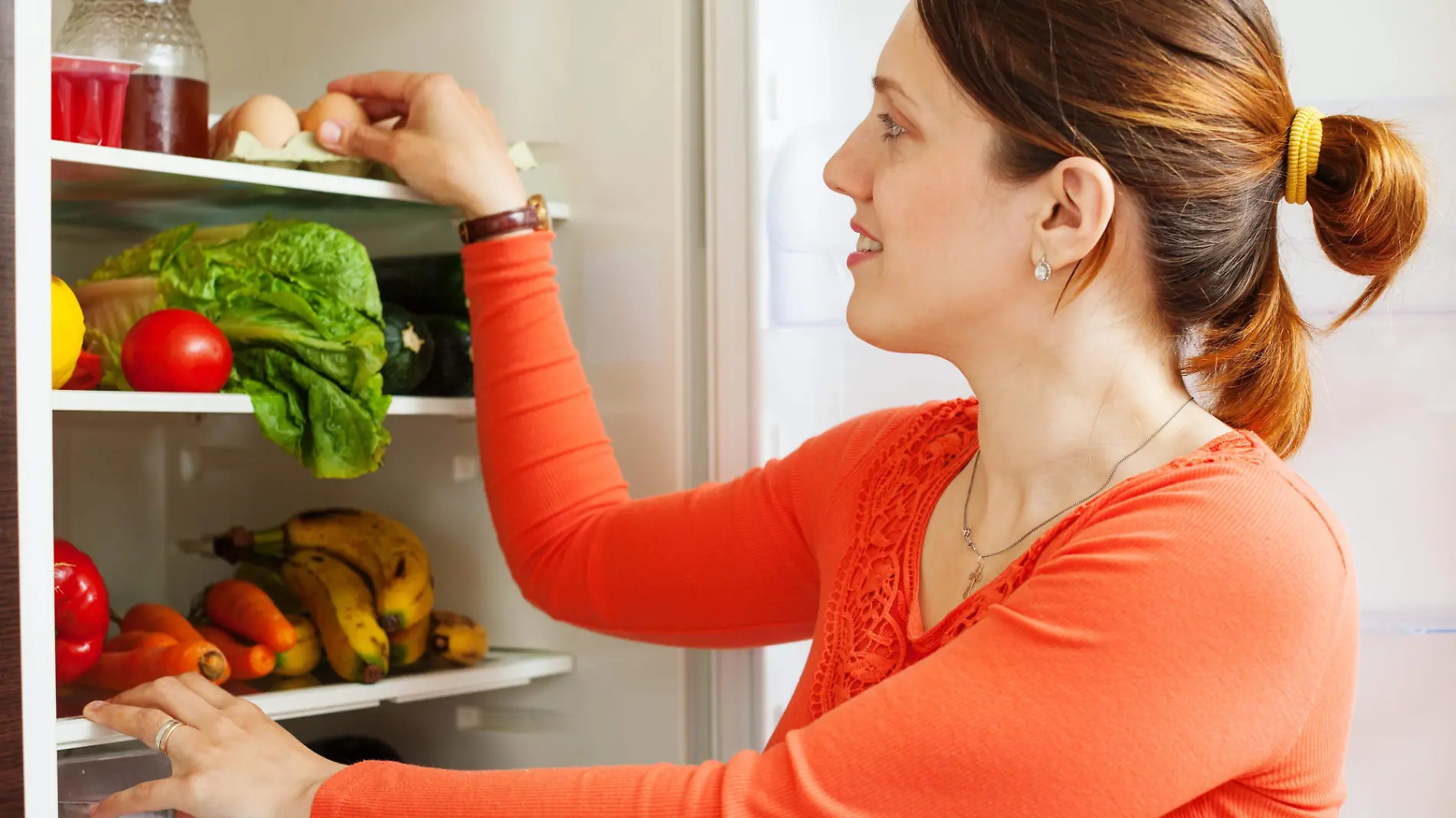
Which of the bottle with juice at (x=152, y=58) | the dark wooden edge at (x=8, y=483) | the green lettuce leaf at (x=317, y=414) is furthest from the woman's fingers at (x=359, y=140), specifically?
the dark wooden edge at (x=8, y=483)

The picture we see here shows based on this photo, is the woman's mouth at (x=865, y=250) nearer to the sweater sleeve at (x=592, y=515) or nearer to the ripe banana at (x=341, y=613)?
the sweater sleeve at (x=592, y=515)

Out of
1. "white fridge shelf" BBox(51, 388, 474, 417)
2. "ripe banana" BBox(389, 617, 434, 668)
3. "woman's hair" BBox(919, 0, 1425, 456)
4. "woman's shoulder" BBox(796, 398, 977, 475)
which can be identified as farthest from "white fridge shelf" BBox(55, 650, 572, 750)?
"woman's hair" BBox(919, 0, 1425, 456)

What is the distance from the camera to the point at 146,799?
0.98m

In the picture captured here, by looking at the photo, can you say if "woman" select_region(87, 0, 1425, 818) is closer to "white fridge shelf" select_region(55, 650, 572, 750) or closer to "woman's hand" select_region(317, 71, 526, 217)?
"white fridge shelf" select_region(55, 650, 572, 750)

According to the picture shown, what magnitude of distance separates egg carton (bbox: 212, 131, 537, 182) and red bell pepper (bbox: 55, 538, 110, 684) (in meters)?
0.37

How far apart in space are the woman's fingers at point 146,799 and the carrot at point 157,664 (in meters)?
0.14

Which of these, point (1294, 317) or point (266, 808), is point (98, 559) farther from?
point (1294, 317)

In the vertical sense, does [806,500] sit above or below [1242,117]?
below

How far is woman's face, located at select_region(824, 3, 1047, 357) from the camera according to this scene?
928 mm

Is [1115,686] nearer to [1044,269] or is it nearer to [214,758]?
[1044,269]

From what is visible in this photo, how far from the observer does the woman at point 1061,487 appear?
2.59 ft

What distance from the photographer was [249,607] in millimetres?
1310

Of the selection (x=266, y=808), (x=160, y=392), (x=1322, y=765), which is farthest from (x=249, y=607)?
(x=1322, y=765)

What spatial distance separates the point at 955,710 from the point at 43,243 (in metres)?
0.69
